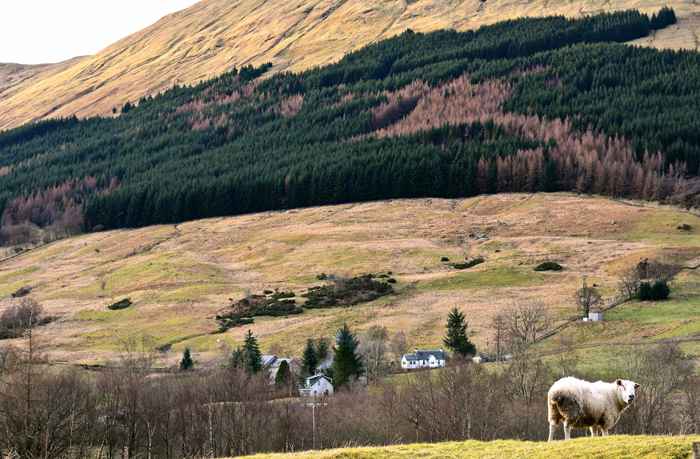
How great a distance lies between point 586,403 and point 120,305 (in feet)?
447

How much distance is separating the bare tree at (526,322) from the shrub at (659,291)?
1855 centimetres

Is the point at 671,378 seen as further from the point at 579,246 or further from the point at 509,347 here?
the point at 579,246

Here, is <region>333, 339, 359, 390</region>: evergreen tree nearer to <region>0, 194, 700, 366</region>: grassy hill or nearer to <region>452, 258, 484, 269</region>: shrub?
<region>0, 194, 700, 366</region>: grassy hill

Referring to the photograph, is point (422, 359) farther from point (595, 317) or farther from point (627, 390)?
point (627, 390)

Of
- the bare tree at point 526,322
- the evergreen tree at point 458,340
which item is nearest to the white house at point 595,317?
the bare tree at point 526,322

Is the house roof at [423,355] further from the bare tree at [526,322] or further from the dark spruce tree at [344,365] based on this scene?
the dark spruce tree at [344,365]

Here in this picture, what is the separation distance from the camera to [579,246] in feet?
520

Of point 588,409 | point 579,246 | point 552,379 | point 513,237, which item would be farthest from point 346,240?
point 588,409

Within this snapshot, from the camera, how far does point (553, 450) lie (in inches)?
914

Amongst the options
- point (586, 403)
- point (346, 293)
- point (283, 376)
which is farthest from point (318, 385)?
point (586, 403)

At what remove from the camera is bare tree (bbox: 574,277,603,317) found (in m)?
109

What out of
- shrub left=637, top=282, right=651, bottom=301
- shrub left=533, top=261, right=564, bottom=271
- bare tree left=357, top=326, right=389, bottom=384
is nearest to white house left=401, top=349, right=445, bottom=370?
bare tree left=357, top=326, right=389, bottom=384

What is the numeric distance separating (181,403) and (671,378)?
48.4m

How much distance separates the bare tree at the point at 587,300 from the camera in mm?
108625
